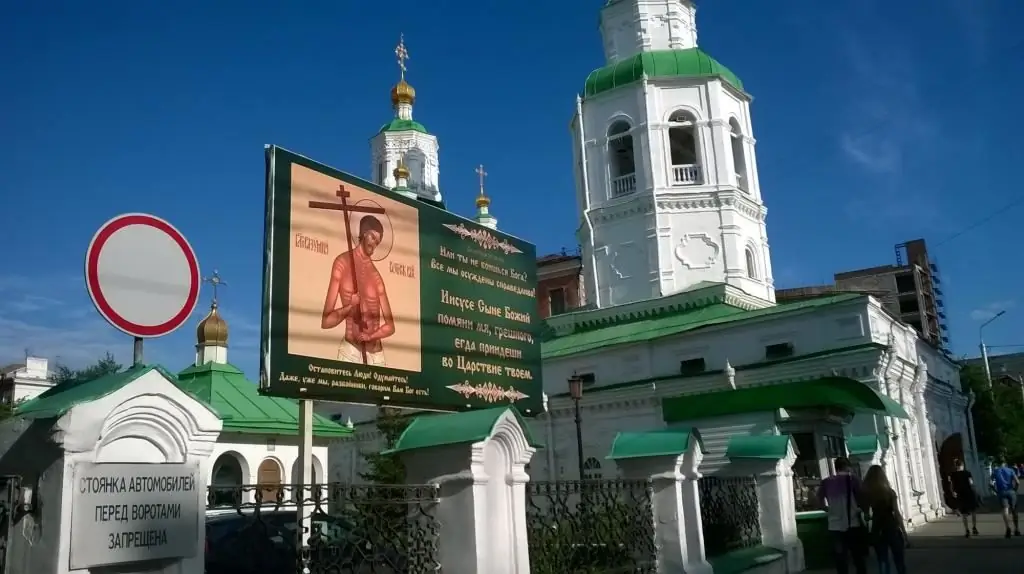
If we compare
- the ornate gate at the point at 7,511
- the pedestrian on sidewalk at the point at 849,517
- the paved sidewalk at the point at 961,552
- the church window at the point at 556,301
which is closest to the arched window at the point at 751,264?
the paved sidewalk at the point at 961,552

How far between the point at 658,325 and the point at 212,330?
1512 cm

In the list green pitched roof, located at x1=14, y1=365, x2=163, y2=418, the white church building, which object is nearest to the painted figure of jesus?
green pitched roof, located at x1=14, y1=365, x2=163, y2=418

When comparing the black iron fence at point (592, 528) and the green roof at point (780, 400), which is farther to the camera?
the green roof at point (780, 400)

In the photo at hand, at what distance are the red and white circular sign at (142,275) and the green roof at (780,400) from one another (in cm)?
1242

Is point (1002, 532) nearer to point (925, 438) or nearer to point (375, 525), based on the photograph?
point (925, 438)

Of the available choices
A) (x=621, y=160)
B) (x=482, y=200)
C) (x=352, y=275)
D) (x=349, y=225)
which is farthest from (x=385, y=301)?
(x=482, y=200)

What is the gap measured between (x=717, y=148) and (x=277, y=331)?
22909 mm

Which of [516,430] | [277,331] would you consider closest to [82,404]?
[516,430]

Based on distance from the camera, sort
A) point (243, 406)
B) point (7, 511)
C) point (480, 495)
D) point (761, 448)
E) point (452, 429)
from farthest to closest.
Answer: point (243, 406), point (761, 448), point (452, 429), point (480, 495), point (7, 511)

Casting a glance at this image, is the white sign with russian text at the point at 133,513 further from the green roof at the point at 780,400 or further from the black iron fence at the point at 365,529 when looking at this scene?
the green roof at the point at 780,400

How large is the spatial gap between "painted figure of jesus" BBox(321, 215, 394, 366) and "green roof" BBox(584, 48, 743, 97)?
21.4 meters

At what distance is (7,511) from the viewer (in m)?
4.17

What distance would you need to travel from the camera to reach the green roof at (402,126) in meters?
48.5

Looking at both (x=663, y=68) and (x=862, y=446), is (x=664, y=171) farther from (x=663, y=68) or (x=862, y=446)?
(x=862, y=446)
